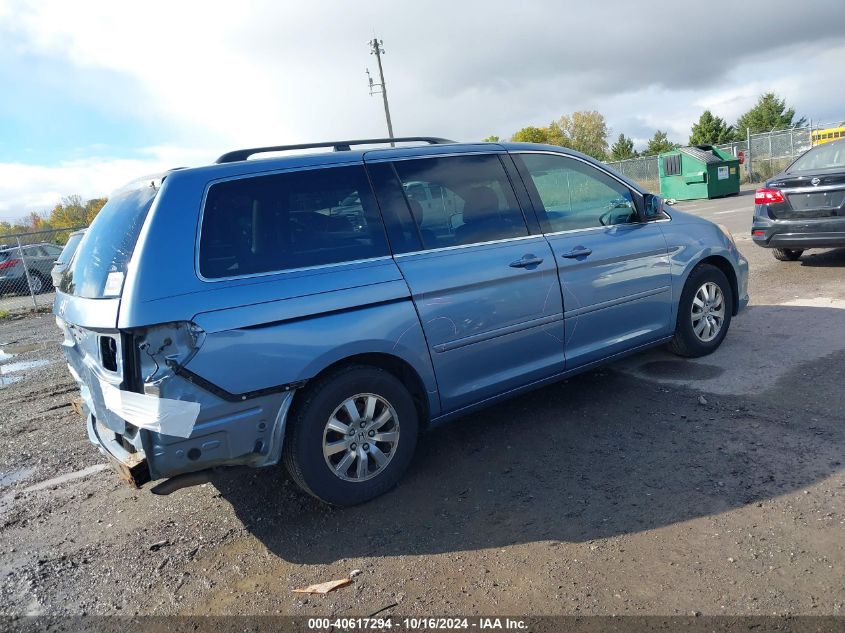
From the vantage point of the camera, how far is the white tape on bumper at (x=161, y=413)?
2.85 meters

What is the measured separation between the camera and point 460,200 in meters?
3.93

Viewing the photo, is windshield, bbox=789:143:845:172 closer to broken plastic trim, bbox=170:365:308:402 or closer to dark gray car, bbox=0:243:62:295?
broken plastic trim, bbox=170:365:308:402

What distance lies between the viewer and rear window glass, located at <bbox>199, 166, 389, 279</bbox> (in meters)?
3.13

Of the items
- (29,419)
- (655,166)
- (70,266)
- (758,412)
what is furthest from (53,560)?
(655,166)

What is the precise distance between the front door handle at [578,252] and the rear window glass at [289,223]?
135 cm

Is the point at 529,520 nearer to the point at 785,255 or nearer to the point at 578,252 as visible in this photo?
the point at 578,252

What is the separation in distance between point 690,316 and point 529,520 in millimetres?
2691

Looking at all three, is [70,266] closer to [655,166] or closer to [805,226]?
[805,226]

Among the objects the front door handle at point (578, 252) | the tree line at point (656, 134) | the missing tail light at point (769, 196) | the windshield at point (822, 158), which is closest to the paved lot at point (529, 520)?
the front door handle at point (578, 252)

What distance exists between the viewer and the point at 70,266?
3740 mm

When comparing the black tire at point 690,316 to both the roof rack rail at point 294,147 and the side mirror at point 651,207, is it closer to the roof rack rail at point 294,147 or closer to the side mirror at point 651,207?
the side mirror at point 651,207

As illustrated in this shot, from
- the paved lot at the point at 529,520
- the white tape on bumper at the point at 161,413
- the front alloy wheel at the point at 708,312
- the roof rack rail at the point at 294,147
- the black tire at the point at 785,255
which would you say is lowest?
the paved lot at the point at 529,520

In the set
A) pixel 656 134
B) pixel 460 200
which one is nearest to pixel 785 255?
pixel 460 200

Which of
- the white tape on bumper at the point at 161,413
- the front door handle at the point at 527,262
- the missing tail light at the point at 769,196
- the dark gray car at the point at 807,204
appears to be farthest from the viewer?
the missing tail light at the point at 769,196
